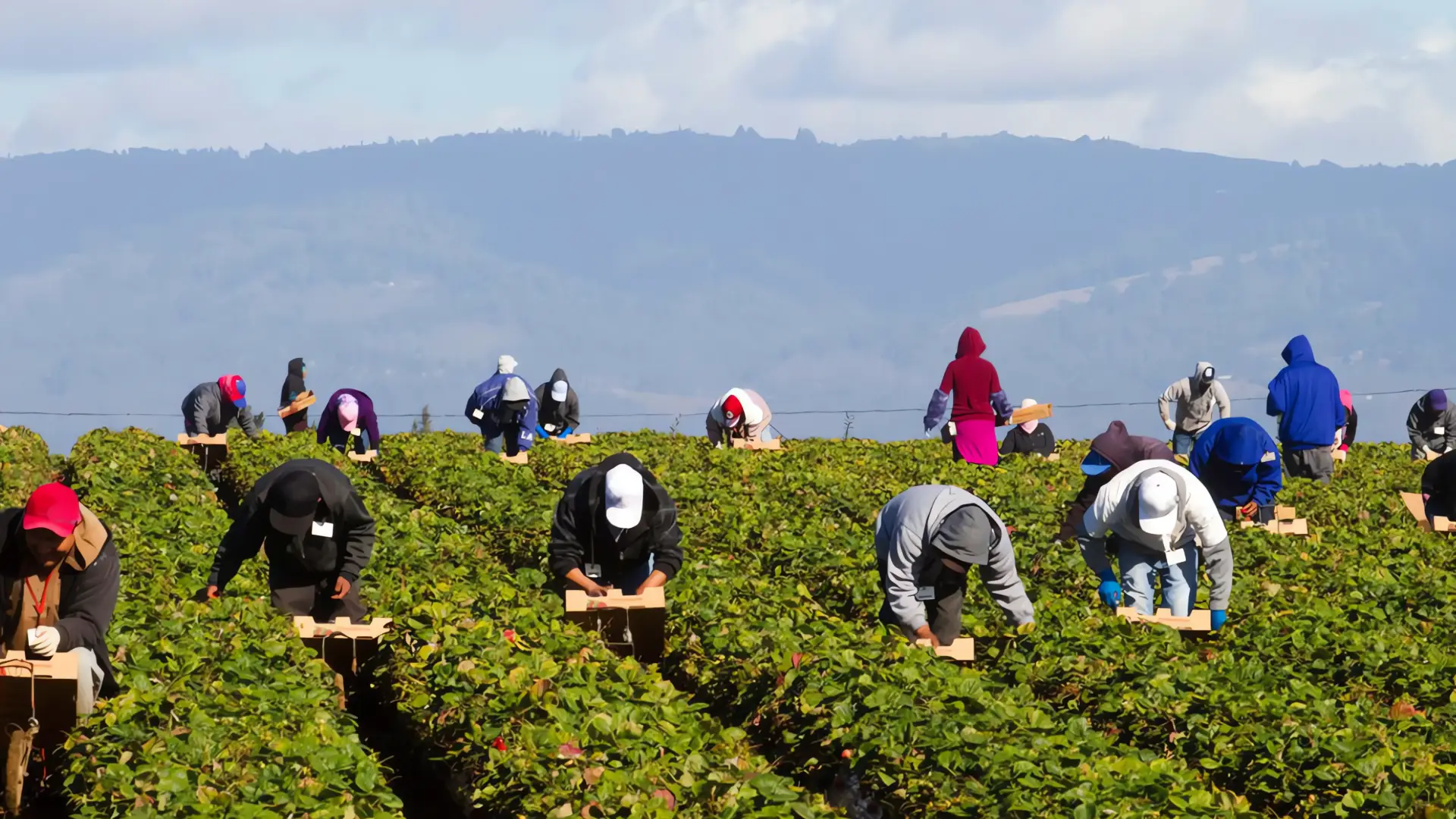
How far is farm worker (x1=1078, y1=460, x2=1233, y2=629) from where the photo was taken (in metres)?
10.1

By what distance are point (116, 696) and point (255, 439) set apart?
14308 mm

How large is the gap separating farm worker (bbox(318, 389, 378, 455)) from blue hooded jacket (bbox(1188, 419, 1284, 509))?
1040 centimetres

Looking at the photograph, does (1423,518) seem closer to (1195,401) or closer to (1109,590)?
(1109,590)

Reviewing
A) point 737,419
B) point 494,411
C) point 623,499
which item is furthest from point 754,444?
point 623,499

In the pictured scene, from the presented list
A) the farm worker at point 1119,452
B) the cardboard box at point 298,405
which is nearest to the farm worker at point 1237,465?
the farm worker at point 1119,452

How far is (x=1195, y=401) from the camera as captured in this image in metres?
21.5

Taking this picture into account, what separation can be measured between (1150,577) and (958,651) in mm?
2066

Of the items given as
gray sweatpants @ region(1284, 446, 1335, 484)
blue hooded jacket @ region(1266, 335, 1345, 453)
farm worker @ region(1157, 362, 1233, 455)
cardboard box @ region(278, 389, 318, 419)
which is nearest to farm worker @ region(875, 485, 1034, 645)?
blue hooded jacket @ region(1266, 335, 1345, 453)

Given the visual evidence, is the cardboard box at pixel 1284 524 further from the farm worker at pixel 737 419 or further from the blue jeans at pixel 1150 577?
the farm worker at pixel 737 419

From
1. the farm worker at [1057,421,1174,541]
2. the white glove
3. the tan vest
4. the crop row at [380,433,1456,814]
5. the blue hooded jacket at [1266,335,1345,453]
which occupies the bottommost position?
the crop row at [380,433,1456,814]

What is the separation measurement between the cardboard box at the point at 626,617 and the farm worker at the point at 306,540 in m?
1.27

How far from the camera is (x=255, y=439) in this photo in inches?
854

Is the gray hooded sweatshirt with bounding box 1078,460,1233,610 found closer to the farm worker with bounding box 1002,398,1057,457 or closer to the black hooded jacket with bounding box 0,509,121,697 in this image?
the black hooded jacket with bounding box 0,509,121,697

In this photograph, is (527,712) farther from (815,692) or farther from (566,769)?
(815,692)
